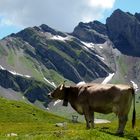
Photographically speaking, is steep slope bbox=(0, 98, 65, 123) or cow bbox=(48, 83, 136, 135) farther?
steep slope bbox=(0, 98, 65, 123)

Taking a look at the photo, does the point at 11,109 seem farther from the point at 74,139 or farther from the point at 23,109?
the point at 74,139

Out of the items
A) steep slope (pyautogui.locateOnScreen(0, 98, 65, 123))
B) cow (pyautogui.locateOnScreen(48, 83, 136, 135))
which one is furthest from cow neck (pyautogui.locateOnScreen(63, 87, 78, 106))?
steep slope (pyautogui.locateOnScreen(0, 98, 65, 123))

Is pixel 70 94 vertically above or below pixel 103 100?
above

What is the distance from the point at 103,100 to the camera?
3400cm

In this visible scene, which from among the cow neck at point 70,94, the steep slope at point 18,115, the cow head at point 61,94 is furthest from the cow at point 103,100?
the steep slope at point 18,115

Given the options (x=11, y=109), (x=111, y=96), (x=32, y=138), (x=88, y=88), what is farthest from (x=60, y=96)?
(x=11, y=109)

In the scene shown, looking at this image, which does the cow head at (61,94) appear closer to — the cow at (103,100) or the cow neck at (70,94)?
the cow neck at (70,94)

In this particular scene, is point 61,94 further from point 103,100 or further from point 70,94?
point 103,100

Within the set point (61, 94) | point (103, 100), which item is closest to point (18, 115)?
point (61, 94)

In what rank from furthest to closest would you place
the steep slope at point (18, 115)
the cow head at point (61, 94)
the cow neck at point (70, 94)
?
the steep slope at point (18, 115), the cow head at point (61, 94), the cow neck at point (70, 94)

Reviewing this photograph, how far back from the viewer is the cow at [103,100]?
3309cm

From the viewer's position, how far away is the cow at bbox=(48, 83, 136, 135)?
109 ft

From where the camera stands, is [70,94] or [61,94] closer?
[70,94]

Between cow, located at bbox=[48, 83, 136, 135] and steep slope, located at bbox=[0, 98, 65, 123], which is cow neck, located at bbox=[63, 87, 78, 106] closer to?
cow, located at bbox=[48, 83, 136, 135]
